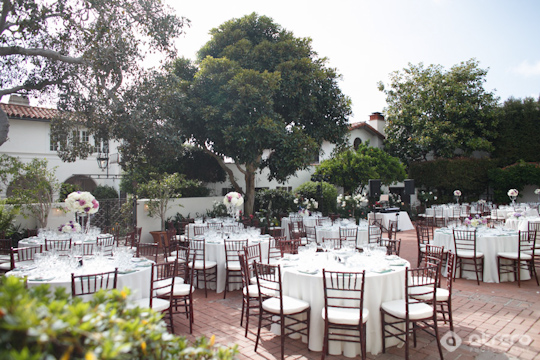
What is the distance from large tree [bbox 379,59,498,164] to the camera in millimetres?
24219

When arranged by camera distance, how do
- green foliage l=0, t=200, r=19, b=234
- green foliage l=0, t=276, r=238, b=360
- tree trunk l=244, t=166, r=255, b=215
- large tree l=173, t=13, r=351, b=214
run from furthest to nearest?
tree trunk l=244, t=166, r=255, b=215 < large tree l=173, t=13, r=351, b=214 < green foliage l=0, t=200, r=19, b=234 < green foliage l=0, t=276, r=238, b=360

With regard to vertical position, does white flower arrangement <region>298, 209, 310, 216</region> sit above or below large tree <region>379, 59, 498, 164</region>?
below

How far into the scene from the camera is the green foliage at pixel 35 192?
10.3 meters

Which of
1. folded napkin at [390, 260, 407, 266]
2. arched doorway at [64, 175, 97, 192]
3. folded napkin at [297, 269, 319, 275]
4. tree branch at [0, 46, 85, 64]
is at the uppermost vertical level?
tree branch at [0, 46, 85, 64]

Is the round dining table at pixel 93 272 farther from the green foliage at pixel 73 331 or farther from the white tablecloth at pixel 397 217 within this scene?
the white tablecloth at pixel 397 217

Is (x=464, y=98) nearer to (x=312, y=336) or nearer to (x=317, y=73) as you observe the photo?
(x=317, y=73)

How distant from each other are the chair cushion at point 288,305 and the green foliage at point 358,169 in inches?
596

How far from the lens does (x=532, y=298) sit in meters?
6.66

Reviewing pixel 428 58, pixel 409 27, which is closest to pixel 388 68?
pixel 428 58

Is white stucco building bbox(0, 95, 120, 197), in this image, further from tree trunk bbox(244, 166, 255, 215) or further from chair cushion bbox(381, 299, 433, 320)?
chair cushion bbox(381, 299, 433, 320)

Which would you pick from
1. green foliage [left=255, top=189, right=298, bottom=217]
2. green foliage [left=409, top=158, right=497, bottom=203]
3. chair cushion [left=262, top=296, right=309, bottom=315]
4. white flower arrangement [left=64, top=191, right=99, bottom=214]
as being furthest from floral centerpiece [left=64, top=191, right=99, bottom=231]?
green foliage [left=409, top=158, right=497, bottom=203]

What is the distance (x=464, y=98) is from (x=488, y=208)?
30.0 feet

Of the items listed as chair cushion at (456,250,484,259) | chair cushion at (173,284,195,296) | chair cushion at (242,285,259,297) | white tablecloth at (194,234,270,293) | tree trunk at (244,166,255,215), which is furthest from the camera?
tree trunk at (244,166,255,215)

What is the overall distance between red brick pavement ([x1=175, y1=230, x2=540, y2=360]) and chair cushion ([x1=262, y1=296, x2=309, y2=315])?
512 millimetres
